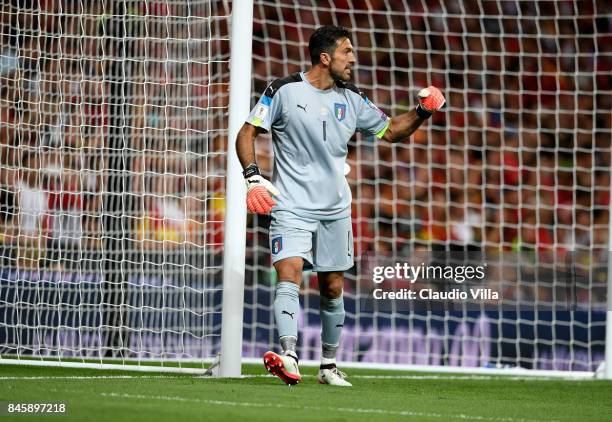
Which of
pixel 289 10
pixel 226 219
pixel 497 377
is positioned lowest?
pixel 497 377

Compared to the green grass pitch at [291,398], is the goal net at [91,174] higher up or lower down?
higher up

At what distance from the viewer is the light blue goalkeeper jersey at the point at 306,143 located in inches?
214

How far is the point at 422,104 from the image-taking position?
5590 mm

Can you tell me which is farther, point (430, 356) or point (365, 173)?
point (365, 173)

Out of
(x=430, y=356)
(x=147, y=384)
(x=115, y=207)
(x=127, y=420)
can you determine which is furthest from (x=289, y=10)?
Answer: (x=127, y=420)

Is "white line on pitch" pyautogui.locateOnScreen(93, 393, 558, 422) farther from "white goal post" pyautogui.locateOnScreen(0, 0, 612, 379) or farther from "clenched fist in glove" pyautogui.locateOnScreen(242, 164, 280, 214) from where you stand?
"white goal post" pyautogui.locateOnScreen(0, 0, 612, 379)

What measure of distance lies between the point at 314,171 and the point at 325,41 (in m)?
0.61

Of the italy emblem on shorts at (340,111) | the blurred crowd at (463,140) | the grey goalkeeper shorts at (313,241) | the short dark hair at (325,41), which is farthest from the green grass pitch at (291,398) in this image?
the blurred crowd at (463,140)

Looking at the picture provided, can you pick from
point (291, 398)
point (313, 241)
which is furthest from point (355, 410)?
point (313, 241)

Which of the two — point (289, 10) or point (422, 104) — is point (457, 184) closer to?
point (289, 10)

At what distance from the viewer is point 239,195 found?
Result: 5.97 metres

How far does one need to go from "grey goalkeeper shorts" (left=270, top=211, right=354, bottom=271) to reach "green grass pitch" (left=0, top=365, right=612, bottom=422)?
57 cm

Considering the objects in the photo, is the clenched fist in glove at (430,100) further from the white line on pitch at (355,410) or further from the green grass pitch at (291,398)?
the white line on pitch at (355,410)

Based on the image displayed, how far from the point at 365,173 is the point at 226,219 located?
17.6 feet
